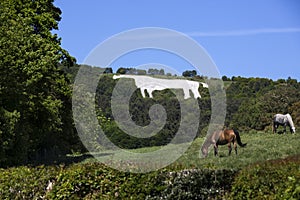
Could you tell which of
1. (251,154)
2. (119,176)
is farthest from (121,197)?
(251,154)

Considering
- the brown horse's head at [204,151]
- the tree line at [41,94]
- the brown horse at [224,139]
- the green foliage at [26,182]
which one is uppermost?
the tree line at [41,94]

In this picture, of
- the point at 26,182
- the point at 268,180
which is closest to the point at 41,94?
the point at 26,182

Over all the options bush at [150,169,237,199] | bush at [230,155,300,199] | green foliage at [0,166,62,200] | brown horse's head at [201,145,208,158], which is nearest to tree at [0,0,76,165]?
brown horse's head at [201,145,208,158]

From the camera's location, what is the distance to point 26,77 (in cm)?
2742

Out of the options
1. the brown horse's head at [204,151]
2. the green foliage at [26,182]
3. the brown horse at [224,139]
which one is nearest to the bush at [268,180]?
the green foliage at [26,182]

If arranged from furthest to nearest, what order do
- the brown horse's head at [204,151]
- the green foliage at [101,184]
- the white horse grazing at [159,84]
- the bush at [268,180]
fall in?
the brown horse's head at [204,151]
the white horse grazing at [159,84]
the green foliage at [101,184]
the bush at [268,180]

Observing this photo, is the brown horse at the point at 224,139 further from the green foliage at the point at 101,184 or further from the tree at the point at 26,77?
the green foliage at the point at 101,184

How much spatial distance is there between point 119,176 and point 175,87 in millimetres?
21791

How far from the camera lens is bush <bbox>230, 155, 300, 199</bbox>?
934 centimetres

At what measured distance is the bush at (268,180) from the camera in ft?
30.6

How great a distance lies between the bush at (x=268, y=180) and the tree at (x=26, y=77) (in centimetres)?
1607

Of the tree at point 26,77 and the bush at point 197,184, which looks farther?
the tree at point 26,77

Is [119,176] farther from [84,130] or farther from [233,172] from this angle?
[84,130]

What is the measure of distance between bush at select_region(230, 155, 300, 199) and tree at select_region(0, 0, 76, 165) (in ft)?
52.7
